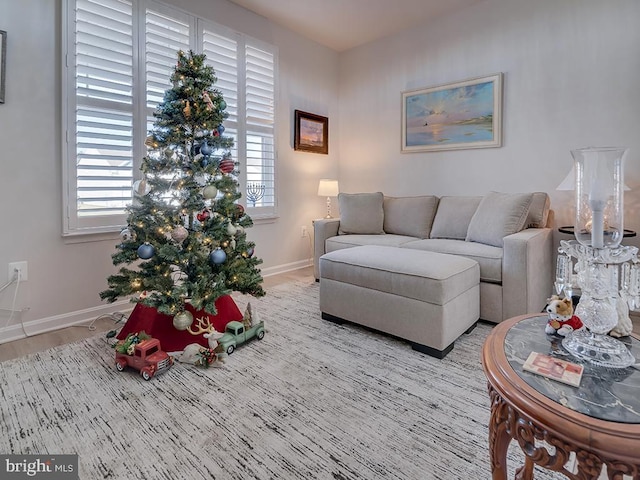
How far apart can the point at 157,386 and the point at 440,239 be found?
8.13 ft

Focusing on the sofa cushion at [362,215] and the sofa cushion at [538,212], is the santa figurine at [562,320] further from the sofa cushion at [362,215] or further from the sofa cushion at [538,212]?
the sofa cushion at [362,215]

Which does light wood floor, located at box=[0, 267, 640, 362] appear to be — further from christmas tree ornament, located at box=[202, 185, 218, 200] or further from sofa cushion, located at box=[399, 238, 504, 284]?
christmas tree ornament, located at box=[202, 185, 218, 200]

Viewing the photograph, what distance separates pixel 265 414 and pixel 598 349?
122 cm

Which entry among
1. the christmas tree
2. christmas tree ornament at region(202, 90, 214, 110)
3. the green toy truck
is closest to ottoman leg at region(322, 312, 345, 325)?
the green toy truck

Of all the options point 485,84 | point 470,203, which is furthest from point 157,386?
point 485,84

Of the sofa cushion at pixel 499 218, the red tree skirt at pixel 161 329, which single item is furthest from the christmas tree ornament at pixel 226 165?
the sofa cushion at pixel 499 218

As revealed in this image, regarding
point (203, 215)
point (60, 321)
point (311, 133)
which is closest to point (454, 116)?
point (311, 133)

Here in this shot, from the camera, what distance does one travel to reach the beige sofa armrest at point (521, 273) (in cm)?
233

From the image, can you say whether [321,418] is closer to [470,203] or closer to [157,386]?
[157,386]

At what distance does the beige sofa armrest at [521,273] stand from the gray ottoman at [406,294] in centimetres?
19

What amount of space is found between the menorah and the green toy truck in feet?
5.60

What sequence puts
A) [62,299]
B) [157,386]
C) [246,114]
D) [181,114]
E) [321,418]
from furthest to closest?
[246,114]
[62,299]
[181,114]
[157,386]
[321,418]

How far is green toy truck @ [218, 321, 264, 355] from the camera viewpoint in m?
2.05

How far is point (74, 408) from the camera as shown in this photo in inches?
60.7
